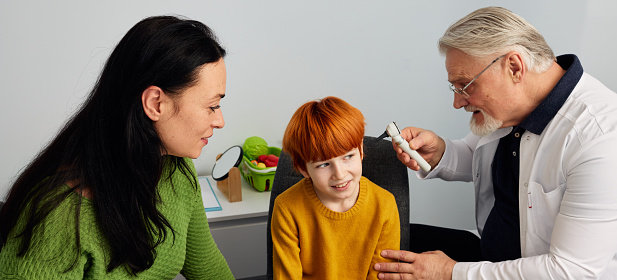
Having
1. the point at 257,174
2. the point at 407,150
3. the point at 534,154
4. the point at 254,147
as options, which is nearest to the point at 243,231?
the point at 257,174

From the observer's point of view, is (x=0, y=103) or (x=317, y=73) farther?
(x=317, y=73)

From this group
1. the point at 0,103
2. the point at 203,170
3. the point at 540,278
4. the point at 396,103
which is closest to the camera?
the point at 540,278

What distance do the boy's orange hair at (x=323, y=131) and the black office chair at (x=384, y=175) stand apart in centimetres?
20

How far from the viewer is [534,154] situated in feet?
4.78

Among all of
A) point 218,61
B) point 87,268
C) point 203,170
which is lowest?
point 203,170

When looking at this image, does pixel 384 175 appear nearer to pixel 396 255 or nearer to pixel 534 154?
pixel 396 255

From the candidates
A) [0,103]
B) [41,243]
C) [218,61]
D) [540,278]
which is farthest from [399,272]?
[0,103]

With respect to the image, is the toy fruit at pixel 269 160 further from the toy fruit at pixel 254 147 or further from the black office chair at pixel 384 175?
the black office chair at pixel 384 175

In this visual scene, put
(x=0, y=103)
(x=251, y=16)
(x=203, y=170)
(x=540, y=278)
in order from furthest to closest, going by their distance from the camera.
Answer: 1. (x=203, y=170)
2. (x=251, y=16)
3. (x=0, y=103)
4. (x=540, y=278)

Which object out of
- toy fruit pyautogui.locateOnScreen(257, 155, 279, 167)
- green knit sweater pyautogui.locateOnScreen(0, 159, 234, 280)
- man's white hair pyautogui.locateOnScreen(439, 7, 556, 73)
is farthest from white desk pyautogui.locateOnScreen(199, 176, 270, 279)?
man's white hair pyautogui.locateOnScreen(439, 7, 556, 73)

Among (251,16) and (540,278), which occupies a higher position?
(251,16)

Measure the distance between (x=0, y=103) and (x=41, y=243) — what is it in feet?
4.11

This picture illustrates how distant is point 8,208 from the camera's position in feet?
3.91

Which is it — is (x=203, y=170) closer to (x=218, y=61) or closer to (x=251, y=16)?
(x=251, y=16)
